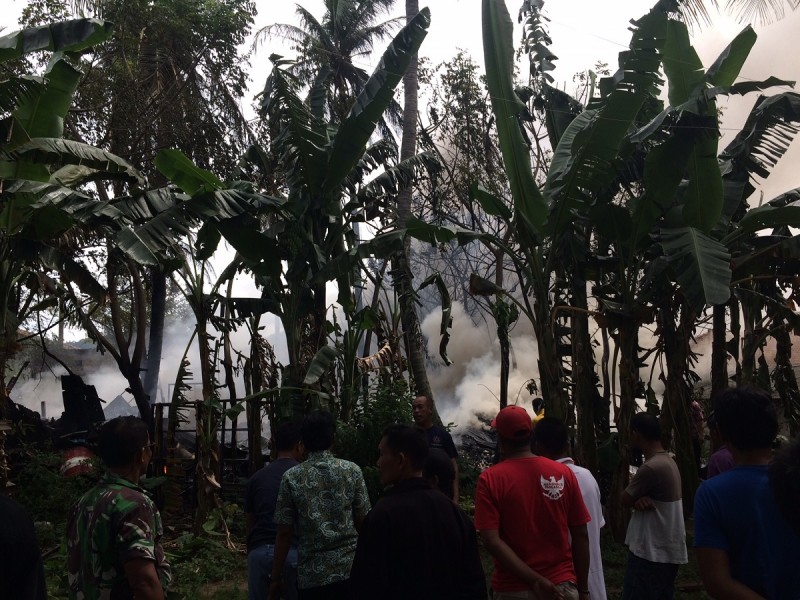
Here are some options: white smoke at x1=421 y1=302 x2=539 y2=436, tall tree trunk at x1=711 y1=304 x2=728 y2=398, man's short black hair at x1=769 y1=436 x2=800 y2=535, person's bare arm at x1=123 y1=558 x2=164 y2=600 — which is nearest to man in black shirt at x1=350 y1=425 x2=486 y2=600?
person's bare arm at x1=123 y1=558 x2=164 y2=600

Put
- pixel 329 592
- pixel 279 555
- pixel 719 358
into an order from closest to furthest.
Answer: pixel 329 592
pixel 279 555
pixel 719 358

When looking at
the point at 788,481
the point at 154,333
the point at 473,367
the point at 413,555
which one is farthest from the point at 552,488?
the point at 473,367

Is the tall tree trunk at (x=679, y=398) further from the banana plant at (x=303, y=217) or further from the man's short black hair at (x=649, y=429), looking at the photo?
the man's short black hair at (x=649, y=429)

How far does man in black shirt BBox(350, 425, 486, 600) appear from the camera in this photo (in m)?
3.29

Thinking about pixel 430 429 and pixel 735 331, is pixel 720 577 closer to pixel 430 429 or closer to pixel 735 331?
pixel 430 429

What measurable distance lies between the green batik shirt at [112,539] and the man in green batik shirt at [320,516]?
4.08 ft

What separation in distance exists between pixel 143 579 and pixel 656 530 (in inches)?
126

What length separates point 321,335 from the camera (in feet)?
32.8

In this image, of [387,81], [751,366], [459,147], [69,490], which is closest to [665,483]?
[387,81]

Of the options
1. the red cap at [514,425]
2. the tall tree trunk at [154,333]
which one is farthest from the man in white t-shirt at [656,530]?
the tall tree trunk at [154,333]

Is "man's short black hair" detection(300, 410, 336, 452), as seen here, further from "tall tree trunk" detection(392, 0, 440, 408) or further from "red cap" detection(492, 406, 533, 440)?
"tall tree trunk" detection(392, 0, 440, 408)

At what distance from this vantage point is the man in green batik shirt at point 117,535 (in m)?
3.03

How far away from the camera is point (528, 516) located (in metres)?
3.86

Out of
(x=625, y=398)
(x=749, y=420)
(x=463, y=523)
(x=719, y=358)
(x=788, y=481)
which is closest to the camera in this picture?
(x=788, y=481)
